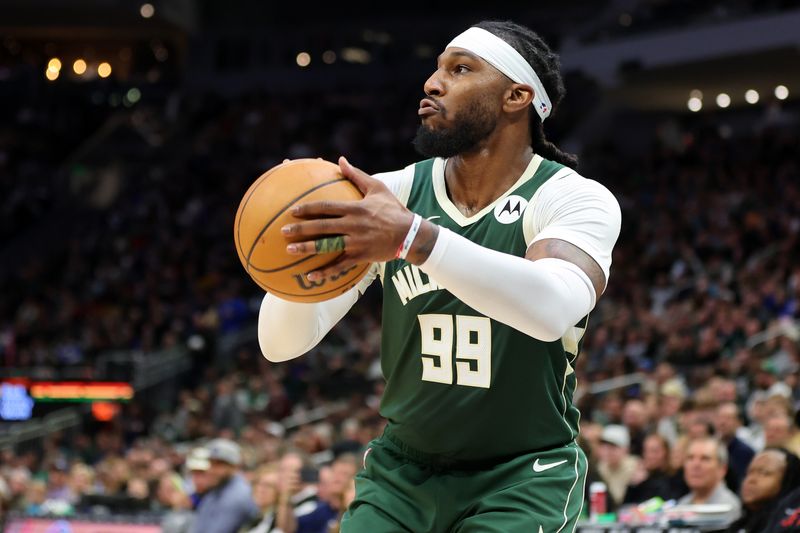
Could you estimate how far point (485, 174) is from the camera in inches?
135

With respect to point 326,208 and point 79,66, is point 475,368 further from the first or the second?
point 79,66

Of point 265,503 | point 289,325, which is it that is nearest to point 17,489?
point 265,503

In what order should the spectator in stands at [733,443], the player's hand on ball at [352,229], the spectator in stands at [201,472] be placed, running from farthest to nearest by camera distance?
the spectator in stands at [201,472] → the spectator in stands at [733,443] → the player's hand on ball at [352,229]

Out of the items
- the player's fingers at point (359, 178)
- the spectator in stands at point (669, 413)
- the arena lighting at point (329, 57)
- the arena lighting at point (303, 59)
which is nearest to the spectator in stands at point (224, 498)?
the spectator in stands at point (669, 413)

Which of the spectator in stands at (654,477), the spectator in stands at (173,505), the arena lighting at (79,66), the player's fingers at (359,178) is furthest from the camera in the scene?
the arena lighting at (79,66)

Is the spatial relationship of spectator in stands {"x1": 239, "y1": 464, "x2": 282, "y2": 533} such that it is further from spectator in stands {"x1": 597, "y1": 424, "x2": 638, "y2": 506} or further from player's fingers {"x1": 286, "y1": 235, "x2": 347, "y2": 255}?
player's fingers {"x1": 286, "y1": 235, "x2": 347, "y2": 255}

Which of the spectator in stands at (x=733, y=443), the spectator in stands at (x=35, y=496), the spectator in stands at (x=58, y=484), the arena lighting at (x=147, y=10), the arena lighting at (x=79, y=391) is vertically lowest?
the spectator in stands at (x=58, y=484)

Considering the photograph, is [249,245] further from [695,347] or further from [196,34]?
[196,34]

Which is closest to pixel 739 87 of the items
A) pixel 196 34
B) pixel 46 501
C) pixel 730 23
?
pixel 730 23

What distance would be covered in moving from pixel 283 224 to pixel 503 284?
0.55 meters

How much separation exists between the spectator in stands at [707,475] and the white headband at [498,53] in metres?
4.21

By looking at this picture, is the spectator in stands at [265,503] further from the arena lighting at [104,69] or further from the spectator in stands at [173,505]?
the arena lighting at [104,69]

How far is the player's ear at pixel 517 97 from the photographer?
11.2 feet

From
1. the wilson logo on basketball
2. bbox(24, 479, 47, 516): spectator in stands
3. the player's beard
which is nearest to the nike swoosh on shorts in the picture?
the wilson logo on basketball
